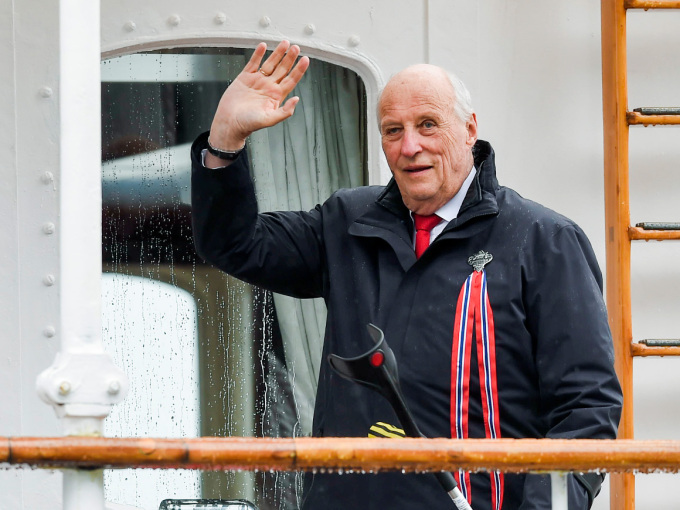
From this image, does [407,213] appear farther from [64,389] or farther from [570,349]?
[64,389]

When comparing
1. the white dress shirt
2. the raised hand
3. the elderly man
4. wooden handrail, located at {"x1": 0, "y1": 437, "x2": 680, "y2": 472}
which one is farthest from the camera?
the white dress shirt

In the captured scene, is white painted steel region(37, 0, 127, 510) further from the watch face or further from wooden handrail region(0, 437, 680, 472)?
the watch face

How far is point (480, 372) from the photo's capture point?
215 cm

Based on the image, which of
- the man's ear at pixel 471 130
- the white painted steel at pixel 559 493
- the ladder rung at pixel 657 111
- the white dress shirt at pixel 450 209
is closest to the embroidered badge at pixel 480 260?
the white dress shirt at pixel 450 209

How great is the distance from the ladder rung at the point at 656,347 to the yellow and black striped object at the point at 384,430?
1100 millimetres

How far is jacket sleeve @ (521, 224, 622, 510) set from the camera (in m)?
2.02

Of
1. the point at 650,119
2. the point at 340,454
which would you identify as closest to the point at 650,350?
the point at 650,119

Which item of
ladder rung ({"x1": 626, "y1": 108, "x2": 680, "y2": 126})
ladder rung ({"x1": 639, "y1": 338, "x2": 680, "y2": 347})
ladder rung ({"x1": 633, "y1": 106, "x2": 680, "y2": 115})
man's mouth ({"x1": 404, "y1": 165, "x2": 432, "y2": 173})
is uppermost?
ladder rung ({"x1": 633, "y1": 106, "x2": 680, "y2": 115})

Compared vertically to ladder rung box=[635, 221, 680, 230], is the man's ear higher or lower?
higher

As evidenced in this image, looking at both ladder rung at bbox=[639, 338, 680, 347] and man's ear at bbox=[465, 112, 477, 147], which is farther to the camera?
ladder rung at bbox=[639, 338, 680, 347]

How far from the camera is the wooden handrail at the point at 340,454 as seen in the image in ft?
4.28

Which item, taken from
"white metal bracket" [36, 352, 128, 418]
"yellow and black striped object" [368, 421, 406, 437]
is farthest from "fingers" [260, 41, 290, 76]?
"white metal bracket" [36, 352, 128, 418]

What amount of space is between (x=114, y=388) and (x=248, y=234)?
1035 millimetres

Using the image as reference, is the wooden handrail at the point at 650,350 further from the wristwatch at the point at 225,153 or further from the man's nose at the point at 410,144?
the wristwatch at the point at 225,153
